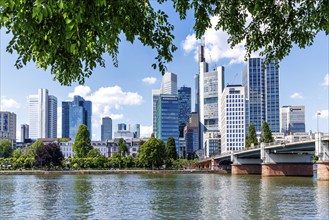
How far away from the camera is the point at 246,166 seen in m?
161

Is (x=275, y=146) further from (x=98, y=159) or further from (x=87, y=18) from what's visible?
(x=87, y=18)

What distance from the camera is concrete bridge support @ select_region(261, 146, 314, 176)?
4914 inches

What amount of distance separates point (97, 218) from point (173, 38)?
25.6m

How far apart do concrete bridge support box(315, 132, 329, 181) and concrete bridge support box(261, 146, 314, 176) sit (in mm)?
30479

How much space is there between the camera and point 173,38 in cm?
1128

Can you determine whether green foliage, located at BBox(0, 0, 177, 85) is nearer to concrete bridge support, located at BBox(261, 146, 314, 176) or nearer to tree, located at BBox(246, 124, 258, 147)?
concrete bridge support, located at BBox(261, 146, 314, 176)

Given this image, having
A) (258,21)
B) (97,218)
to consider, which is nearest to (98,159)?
(97,218)

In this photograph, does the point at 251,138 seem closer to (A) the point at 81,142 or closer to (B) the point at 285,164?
(B) the point at 285,164

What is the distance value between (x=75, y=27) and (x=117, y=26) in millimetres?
1318

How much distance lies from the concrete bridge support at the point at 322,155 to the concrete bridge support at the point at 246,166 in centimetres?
6381

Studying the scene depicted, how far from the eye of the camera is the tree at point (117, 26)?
26.0 feet

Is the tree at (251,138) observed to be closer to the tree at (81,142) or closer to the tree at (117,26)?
the tree at (81,142)

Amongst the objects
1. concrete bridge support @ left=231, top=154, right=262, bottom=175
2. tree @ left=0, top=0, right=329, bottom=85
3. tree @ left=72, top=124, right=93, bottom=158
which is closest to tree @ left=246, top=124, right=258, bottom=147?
concrete bridge support @ left=231, top=154, right=262, bottom=175

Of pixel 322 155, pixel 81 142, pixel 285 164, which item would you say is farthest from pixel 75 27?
pixel 81 142
